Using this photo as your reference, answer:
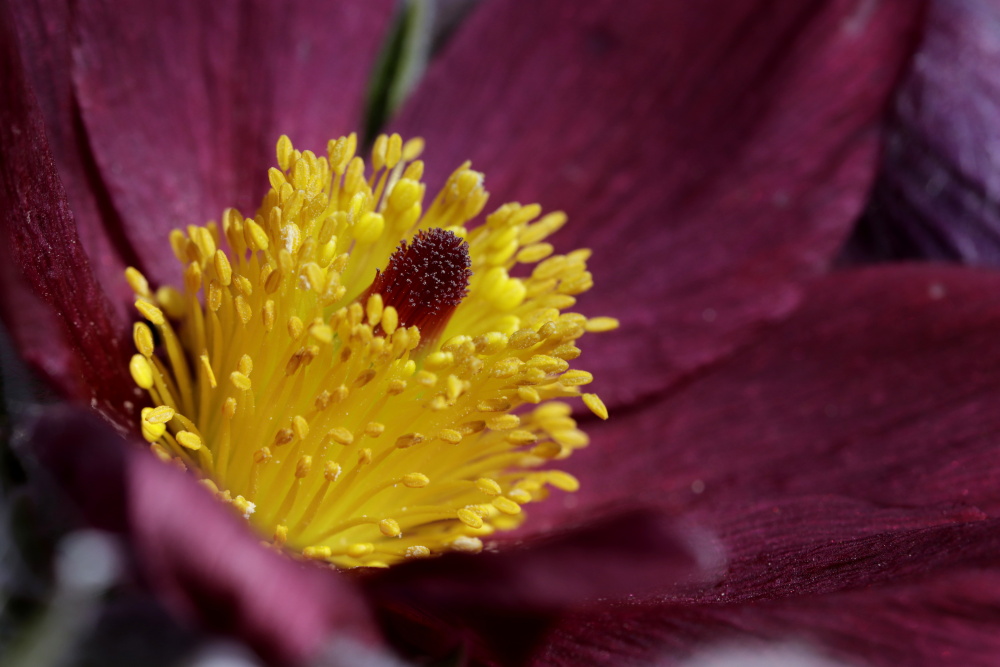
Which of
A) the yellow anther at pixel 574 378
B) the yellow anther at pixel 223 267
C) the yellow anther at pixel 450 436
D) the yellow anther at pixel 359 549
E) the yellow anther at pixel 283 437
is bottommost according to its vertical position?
the yellow anther at pixel 359 549

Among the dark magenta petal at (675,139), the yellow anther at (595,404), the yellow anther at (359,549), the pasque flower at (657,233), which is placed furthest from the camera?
the dark magenta petal at (675,139)

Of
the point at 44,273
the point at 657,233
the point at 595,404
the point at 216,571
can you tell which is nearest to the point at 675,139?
the point at 657,233

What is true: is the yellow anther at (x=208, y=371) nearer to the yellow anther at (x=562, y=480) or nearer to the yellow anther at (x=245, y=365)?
the yellow anther at (x=245, y=365)

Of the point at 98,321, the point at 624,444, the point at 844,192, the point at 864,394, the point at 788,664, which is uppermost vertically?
the point at 844,192

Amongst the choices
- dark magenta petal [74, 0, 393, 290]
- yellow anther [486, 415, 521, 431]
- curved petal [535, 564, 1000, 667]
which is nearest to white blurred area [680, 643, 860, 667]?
curved petal [535, 564, 1000, 667]

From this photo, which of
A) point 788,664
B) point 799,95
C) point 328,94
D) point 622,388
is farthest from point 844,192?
point 788,664

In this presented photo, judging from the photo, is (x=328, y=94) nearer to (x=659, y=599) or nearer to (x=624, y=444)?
(x=624, y=444)

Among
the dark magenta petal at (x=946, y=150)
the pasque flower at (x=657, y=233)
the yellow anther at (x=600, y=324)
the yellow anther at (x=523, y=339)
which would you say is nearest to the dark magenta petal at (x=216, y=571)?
the pasque flower at (x=657, y=233)

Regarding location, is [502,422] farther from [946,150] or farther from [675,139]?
[946,150]
